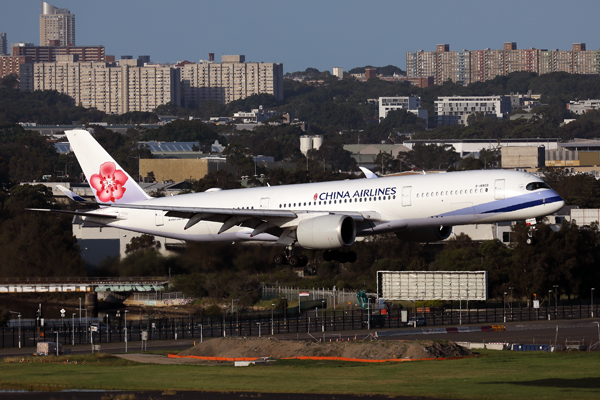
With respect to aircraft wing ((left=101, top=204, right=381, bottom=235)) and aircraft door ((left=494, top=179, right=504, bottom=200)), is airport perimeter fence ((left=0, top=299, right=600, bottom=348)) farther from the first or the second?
aircraft door ((left=494, top=179, right=504, bottom=200))

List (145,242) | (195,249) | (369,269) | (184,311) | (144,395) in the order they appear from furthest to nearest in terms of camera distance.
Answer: (369,269) → (184,311) → (145,242) → (195,249) → (144,395)

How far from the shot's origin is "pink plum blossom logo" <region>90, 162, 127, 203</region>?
244ft

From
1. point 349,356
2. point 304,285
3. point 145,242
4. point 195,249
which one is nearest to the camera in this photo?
point 349,356

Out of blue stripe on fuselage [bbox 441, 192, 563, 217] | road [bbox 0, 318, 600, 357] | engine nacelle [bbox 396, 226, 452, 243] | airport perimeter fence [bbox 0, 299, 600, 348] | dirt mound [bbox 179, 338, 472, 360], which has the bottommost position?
airport perimeter fence [bbox 0, 299, 600, 348]

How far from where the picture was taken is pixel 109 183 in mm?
74750

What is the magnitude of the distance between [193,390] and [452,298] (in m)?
65.7

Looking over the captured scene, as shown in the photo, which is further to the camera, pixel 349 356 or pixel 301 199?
pixel 349 356

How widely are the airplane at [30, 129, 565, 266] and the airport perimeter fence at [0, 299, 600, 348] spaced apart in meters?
18.8

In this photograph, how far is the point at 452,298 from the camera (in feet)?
381

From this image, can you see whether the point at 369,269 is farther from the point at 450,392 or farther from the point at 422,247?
the point at 450,392

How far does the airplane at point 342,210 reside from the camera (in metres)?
59.7

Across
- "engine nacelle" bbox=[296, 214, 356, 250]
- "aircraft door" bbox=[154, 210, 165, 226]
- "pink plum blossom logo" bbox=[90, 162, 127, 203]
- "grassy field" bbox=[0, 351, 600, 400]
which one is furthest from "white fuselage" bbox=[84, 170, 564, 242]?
"pink plum blossom logo" bbox=[90, 162, 127, 203]

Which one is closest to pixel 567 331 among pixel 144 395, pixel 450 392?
pixel 450 392

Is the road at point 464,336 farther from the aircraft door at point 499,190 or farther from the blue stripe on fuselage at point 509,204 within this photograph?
the aircraft door at point 499,190
